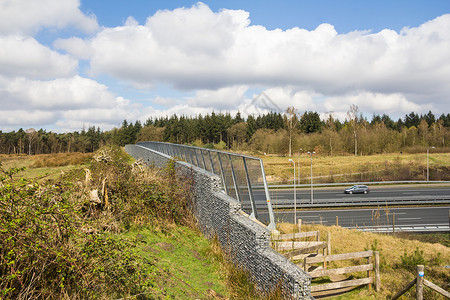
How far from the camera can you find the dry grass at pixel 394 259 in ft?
33.7

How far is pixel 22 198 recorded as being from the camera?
4.80m

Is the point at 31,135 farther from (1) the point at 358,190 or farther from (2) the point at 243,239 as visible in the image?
(2) the point at 243,239

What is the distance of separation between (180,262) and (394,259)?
10.4 metres

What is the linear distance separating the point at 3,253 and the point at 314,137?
74243 millimetres

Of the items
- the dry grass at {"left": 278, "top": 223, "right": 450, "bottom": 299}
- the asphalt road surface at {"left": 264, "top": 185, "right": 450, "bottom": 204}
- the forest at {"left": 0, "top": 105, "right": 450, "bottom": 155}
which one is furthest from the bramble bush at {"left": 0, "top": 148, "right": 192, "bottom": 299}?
the forest at {"left": 0, "top": 105, "right": 450, "bottom": 155}

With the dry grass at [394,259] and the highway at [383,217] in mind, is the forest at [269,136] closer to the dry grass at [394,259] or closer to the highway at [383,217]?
the highway at [383,217]

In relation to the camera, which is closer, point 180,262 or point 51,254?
point 51,254

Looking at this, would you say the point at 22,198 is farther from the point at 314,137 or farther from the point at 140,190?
the point at 314,137

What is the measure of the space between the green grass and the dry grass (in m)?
2.46

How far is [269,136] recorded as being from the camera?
72.7 meters

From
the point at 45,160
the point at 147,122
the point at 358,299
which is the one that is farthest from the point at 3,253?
the point at 147,122

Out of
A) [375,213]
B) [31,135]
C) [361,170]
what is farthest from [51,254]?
[31,135]

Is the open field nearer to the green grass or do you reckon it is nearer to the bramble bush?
the green grass

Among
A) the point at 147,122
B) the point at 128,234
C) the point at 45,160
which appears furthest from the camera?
the point at 147,122
